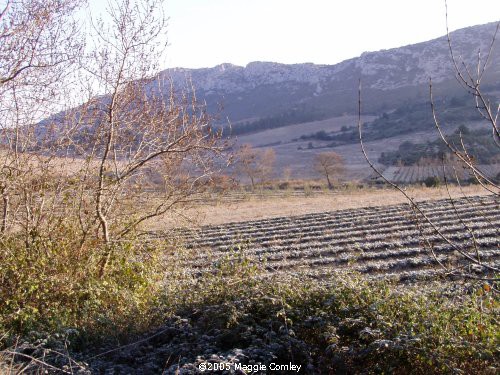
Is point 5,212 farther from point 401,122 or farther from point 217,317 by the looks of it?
point 401,122

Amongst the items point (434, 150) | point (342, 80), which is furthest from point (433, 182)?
point (342, 80)

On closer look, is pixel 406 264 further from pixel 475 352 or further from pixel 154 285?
pixel 475 352

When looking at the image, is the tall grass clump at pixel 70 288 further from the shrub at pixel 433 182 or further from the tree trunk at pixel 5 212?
the shrub at pixel 433 182

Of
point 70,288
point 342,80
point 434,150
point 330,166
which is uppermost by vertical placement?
point 342,80

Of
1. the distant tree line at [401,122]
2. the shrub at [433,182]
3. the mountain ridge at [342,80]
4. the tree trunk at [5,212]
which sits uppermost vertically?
the mountain ridge at [342,80]

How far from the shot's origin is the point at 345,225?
17.4m

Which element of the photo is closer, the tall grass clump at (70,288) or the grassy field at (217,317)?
the grassy field at (217,317)

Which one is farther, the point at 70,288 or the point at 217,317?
the point at 70,288

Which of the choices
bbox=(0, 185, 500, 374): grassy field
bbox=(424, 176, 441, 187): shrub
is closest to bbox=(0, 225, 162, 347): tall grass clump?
bbox=(0, 185, 500, 374): grassy field

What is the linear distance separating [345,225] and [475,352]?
45.4 ft

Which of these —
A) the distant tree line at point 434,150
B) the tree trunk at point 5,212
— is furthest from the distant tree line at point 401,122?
the tree trunk at point 5,212

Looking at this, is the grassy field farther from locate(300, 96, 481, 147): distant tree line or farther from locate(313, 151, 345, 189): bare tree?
locate(300, 96, 481, 147): distant tree line

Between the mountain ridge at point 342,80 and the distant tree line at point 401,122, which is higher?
the mountain ridge at point 342,80

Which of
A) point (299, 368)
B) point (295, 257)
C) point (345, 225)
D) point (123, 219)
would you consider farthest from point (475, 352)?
point (345, 225)
